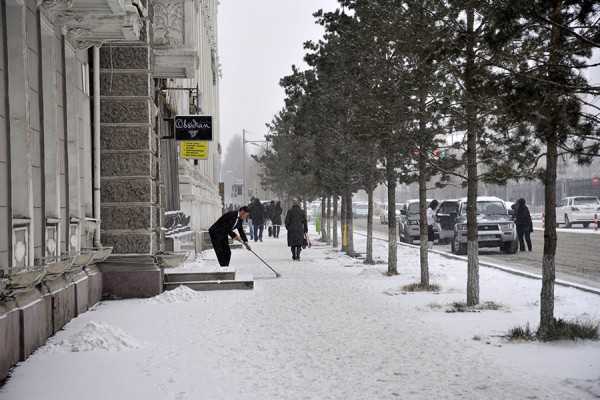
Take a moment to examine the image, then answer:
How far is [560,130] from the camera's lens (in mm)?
7367

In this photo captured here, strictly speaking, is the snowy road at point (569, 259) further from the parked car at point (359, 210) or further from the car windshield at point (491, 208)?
the parked car at point (359, 210)

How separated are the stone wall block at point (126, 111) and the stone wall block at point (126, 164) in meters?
0.59

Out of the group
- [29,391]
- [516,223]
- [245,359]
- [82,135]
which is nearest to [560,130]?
[245,359]

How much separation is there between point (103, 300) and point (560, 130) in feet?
27.5

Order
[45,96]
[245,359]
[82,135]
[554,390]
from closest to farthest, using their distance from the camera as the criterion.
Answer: [554,390] → [245,359] → [45,96] → [82,135]

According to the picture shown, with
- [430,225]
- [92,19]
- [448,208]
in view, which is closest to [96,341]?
[92,19]

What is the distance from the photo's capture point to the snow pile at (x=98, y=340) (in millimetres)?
8234

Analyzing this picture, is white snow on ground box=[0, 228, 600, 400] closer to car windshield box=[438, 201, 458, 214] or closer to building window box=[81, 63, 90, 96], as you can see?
building window box=[81, 63, 90, 96]

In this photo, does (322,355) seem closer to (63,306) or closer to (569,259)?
(63,306)

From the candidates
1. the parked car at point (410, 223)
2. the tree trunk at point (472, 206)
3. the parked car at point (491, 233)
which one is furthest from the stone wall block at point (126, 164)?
the parked car at point (410, 223)

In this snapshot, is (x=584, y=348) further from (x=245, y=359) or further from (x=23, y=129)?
(x=23, y=129)

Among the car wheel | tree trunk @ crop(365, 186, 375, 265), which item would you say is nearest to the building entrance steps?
tree trunk @ crop(365, 186, 375, 265)

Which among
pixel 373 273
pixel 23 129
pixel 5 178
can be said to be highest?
pixel 23 129

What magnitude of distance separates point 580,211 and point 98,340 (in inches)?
1566
